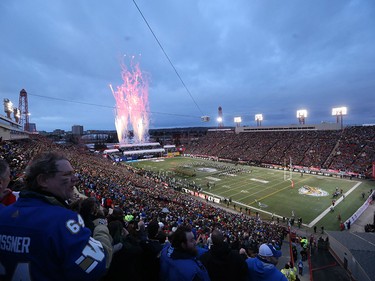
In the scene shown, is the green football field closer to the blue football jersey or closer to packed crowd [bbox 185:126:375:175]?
packed crowd [bbox 185:126:375:175]

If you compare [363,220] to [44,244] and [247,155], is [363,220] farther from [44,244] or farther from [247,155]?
[247,155]

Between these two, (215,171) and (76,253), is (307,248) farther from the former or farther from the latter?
(215,171)

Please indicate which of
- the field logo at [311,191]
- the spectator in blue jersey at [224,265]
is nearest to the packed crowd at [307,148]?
the field logo at [311,191]

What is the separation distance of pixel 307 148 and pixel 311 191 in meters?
29.0

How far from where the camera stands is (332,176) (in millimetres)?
42594

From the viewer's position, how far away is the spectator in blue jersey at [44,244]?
1638 millimetres

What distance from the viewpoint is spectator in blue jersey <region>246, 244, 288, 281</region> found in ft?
10.6

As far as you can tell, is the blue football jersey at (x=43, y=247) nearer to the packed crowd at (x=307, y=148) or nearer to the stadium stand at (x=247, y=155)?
the stadium stand at (x=247, y=155)

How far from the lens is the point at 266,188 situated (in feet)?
116

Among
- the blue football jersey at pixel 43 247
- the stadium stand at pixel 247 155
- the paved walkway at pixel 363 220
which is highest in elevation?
the blue football jersey at pixel 43 247

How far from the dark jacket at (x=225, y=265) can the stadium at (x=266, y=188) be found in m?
2.56

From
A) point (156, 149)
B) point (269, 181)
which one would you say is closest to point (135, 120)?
point (156, 149)

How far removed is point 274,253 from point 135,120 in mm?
82003

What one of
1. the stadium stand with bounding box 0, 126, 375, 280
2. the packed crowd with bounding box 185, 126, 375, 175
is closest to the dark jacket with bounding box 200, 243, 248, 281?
the stadium stand with bounding box 0, 126, 375, 280
